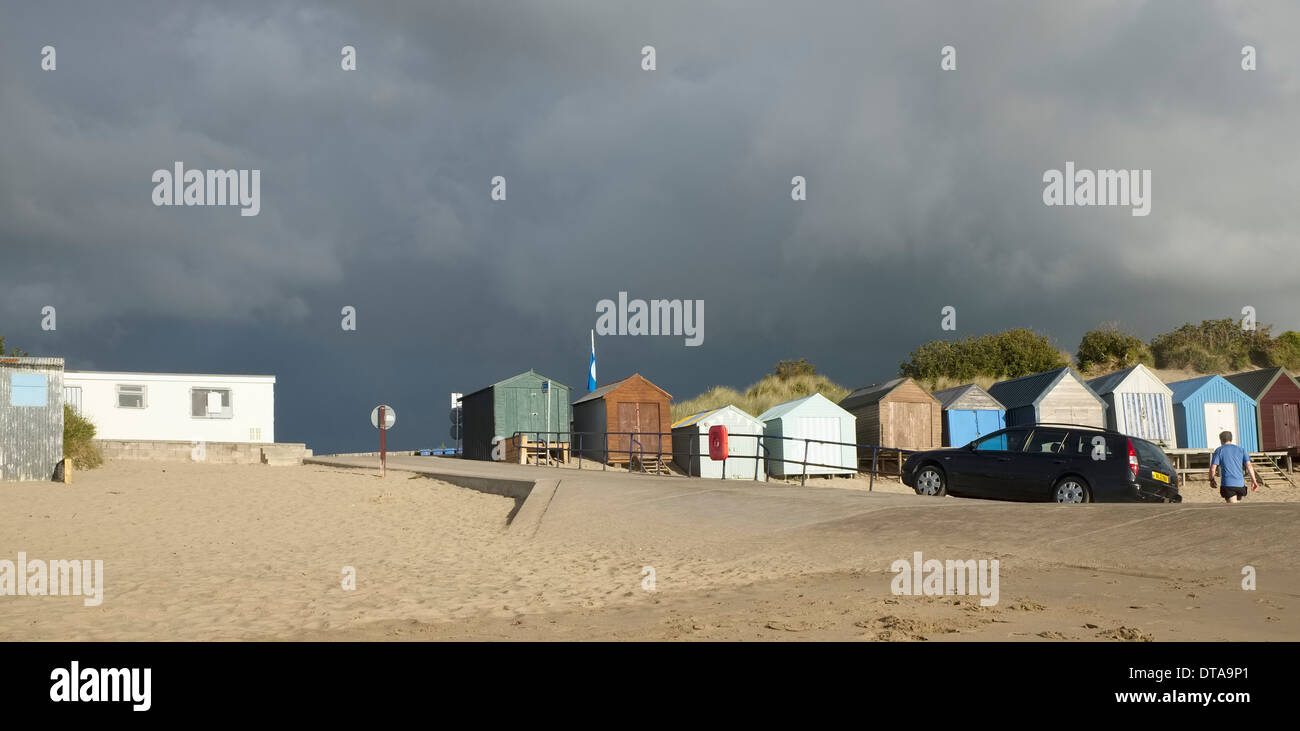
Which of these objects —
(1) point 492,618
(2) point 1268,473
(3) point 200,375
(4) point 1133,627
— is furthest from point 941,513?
(2) point 1268,473

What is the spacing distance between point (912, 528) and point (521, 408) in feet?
88.6

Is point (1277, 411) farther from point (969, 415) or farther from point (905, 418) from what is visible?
point (905, 418)

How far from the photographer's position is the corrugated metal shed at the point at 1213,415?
41375mm

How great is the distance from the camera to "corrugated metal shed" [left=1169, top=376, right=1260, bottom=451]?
4138 cm

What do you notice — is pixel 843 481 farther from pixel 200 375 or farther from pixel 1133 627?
pixel 1133 627

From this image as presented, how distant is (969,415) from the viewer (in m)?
40.4

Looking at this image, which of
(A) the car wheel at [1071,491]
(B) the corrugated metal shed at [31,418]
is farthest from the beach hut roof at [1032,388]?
(B) the corrugated metal shed at [31,418]

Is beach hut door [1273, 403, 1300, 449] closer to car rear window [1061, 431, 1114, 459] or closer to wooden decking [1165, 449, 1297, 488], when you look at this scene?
wooden decking [1165, 449, 1297, 488]

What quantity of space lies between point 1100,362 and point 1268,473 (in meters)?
23.9

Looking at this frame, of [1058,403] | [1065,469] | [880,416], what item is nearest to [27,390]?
[1065,469]

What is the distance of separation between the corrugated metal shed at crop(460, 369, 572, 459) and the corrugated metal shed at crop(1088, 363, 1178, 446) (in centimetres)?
2325

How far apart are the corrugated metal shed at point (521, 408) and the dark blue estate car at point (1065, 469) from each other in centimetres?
2325
